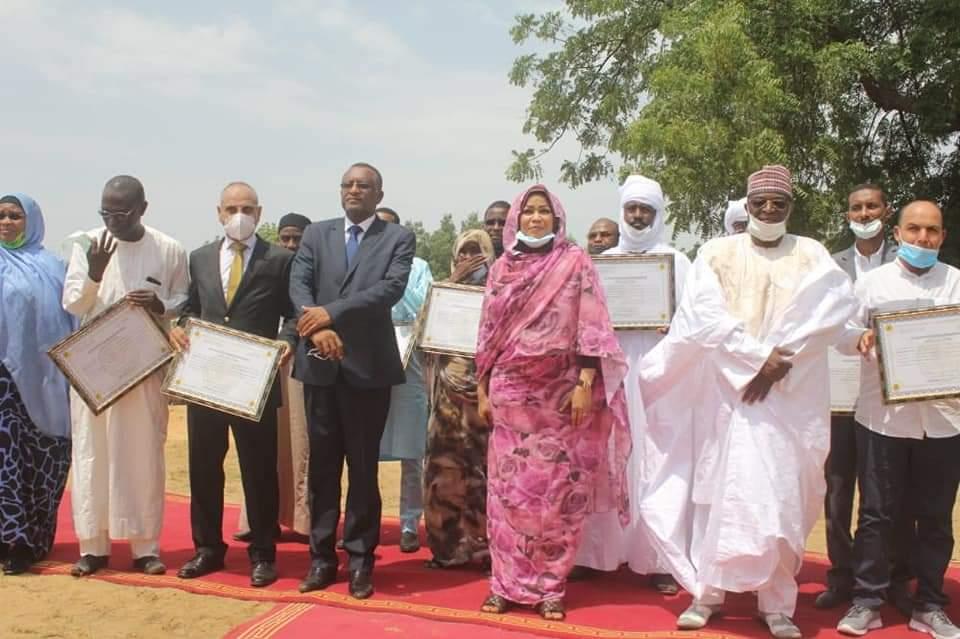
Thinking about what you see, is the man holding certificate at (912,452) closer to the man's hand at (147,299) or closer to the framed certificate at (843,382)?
the framed certificate at (843,382)

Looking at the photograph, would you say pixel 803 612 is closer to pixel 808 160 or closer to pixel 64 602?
pixel 64 602

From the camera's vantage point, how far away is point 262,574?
5109 mm

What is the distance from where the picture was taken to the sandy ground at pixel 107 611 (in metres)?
4.37

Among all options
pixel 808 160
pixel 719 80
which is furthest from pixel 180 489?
pixel 808 160

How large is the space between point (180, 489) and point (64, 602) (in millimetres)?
4285

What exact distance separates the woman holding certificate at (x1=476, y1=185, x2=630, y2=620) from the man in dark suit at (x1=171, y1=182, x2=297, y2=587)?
138 cm

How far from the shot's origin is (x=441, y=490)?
18.2 ft

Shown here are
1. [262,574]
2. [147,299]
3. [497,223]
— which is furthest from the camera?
[497,223]

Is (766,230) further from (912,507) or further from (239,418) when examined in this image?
(239,418)

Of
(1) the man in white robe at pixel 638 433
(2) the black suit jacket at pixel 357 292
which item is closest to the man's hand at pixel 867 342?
(1) the man in white robe at pixel 638 433

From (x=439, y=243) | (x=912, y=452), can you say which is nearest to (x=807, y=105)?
(x=912, y=452)

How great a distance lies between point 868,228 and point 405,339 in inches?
118

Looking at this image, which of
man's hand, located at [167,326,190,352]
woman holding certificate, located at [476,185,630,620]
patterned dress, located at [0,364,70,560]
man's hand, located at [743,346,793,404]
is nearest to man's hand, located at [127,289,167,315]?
man's hand, located at [167,326,190,352]

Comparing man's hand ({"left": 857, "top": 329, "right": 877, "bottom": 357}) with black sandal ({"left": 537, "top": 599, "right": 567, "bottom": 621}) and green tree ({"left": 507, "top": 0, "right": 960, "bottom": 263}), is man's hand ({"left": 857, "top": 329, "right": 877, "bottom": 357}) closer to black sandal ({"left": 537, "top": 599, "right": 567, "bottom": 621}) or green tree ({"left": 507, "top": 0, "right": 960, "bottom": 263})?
black sandal ({"left": 537, "top": 599, "right": 567, "bottom": 621})
